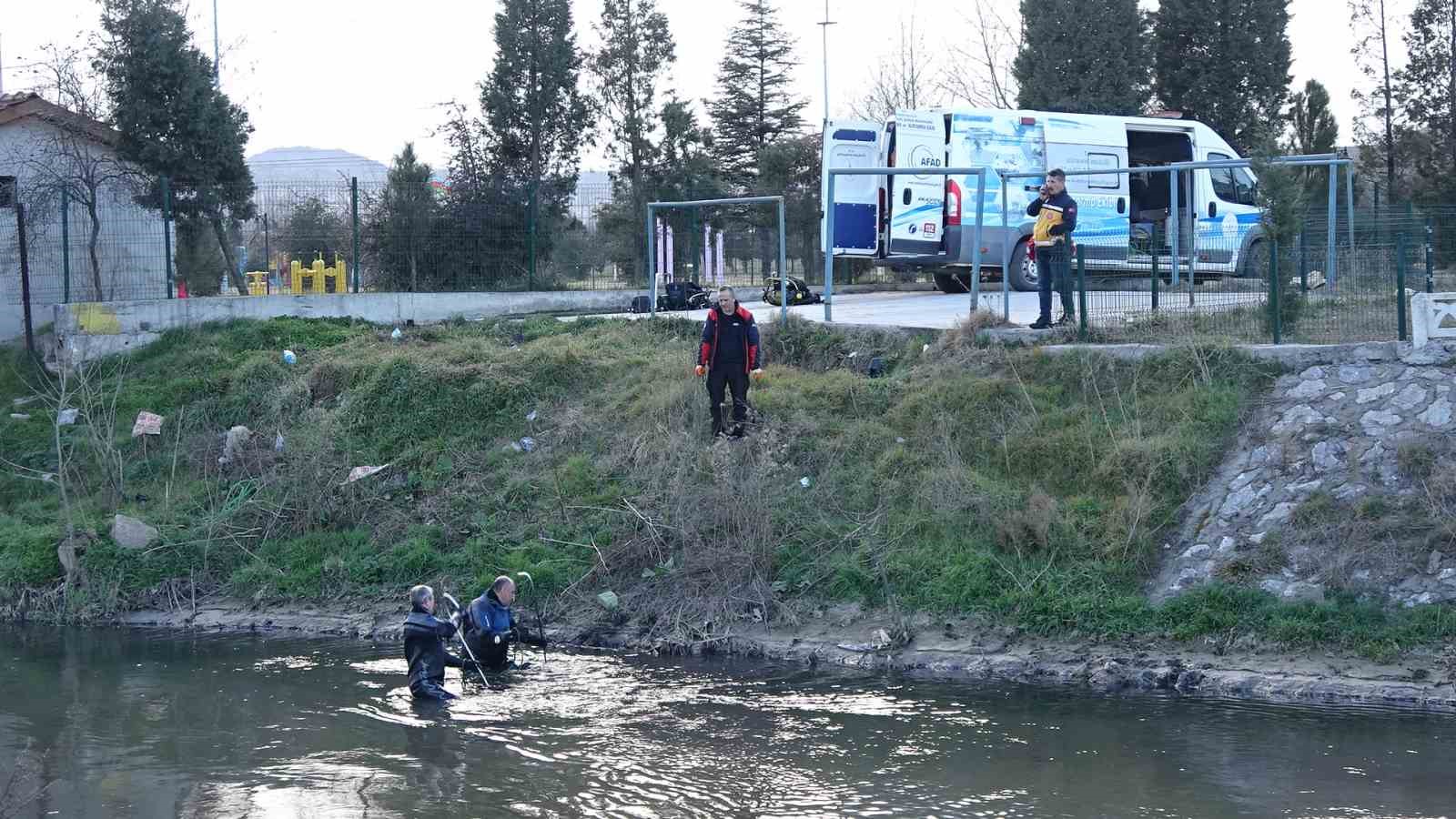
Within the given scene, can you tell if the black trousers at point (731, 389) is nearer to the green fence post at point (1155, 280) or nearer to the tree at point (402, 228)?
the green fence post at point (1155, 280)

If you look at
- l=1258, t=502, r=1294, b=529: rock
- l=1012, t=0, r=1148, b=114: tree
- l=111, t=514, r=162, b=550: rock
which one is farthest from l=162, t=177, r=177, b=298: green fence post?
l=1012, t=0, r=1148, b=114: tree

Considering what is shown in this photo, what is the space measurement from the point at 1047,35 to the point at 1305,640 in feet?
80.5

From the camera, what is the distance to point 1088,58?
32562 mm

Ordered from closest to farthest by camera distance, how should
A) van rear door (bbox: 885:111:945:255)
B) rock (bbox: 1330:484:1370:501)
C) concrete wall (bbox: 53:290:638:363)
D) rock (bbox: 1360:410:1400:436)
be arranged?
rock (bbox: 1330:484:1370:501)
rock (bbox: 1360:410:1400:436)
concrete wall (bbox: 53:290:638:363)
van rear door (bbox: 885:111:945:255)

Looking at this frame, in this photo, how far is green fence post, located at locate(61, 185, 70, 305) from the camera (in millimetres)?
20531

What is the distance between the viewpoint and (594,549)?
46.2 feet

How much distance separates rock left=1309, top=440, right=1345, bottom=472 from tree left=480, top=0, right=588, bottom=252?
19.4m

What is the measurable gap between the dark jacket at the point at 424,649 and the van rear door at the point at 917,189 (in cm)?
1144

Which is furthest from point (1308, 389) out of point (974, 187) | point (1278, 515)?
point (974, 187)

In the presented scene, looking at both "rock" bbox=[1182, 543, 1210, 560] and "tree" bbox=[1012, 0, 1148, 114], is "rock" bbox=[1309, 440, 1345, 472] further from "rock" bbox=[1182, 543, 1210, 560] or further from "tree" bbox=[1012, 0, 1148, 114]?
"tree" bbox=[1012, 0, 1148, 114]

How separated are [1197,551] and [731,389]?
483cm

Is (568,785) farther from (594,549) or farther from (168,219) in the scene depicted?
(168,219)

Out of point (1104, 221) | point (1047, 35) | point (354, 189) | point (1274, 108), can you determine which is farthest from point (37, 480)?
point (1274, 108)

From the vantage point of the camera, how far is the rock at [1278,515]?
12078 millimetres
